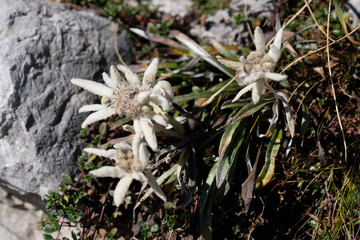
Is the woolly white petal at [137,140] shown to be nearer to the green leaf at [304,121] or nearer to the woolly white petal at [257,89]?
the woolly white petal at [257,89]

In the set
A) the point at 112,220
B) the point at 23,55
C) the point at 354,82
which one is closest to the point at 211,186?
the point at 112,220

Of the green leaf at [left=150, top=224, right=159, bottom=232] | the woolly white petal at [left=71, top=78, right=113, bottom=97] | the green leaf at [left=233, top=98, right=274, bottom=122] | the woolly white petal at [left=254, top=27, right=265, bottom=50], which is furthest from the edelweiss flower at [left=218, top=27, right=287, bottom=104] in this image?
the green leaf at [left=150, top=224, right=159, bottom=232]

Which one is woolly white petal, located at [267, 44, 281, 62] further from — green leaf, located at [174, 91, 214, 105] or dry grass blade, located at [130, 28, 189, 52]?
dry grass blade, located at [130, 28, 189, 52]

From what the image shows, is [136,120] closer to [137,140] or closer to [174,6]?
[137,140]

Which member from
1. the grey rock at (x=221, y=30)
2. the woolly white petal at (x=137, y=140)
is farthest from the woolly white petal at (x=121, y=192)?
the grey rock at (x=221, y=30)

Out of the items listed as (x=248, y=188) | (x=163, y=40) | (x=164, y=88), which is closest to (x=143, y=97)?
(x=164, y=88)
